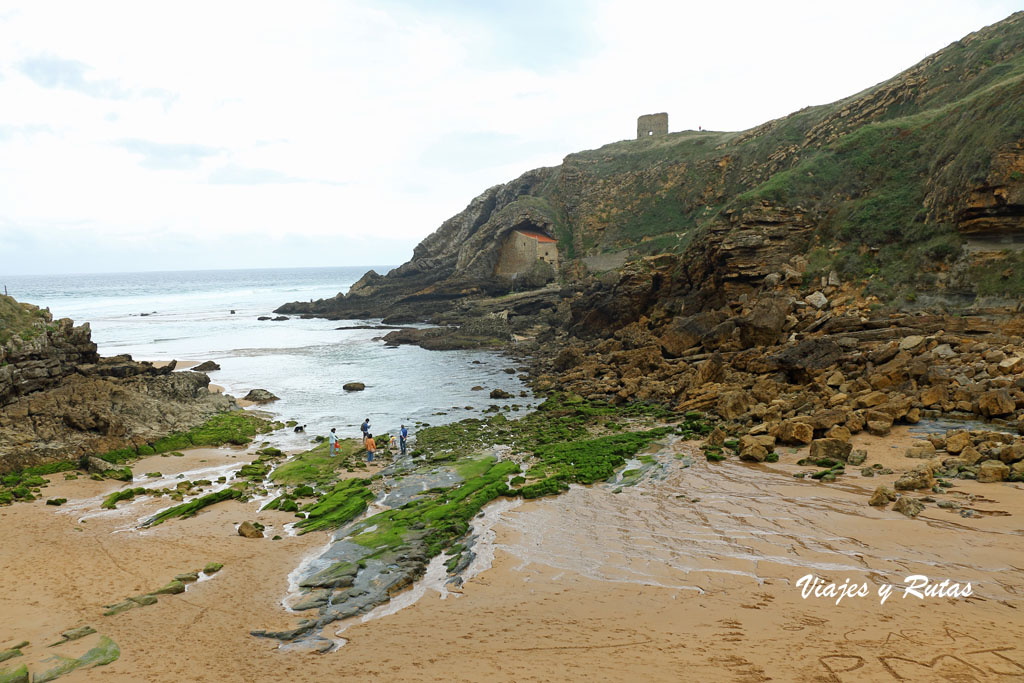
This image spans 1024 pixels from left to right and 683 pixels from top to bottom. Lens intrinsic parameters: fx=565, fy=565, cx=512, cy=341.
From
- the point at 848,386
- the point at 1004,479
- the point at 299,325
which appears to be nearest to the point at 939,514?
the point at 1004,479

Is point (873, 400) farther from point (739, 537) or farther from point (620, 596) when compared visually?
point (620, 596)

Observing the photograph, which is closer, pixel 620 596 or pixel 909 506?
pixel 620 596

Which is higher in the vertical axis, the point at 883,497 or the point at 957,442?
the point at 957,442

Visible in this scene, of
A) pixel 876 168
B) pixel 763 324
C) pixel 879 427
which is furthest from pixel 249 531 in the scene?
pixel 876 168

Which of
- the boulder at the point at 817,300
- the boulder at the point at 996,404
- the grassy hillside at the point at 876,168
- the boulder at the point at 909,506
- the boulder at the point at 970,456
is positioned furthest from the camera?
the boulder at the point at 817,300

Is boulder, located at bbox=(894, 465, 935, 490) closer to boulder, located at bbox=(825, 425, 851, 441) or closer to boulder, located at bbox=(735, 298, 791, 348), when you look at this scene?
boulder, located at bbox=(825, 425, 851, 441)

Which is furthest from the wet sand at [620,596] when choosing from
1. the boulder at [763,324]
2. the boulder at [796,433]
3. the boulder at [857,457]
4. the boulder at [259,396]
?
the boulder at [259,396]

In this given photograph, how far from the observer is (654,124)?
80.3 metres

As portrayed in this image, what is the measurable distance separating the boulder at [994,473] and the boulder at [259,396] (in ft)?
108

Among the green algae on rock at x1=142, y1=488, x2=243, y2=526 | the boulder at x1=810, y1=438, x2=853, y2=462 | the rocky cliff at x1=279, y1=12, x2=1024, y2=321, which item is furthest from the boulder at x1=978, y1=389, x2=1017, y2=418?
the green algae on rock at x1=142, y1=488, x2=243, y2=526

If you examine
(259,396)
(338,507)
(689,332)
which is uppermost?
(689,332)

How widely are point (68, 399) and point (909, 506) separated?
28524mm

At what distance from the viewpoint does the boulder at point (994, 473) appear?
11.8 metres

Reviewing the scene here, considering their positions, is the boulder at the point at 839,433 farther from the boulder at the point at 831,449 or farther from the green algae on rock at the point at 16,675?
the green algae on rock at the point at 16,675
